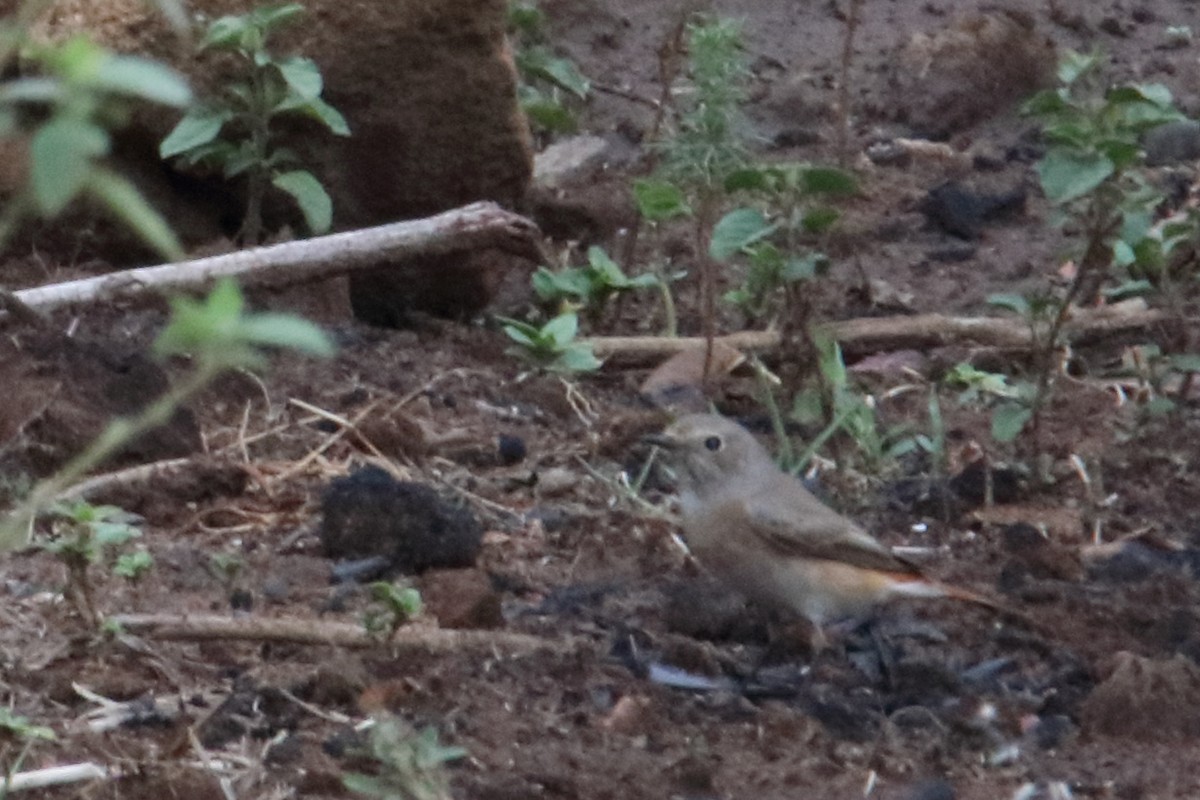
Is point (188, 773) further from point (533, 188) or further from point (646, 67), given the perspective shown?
point (646, 67)

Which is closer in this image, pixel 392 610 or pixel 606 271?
pixel 392 610

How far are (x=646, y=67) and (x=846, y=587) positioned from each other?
5.14 meters

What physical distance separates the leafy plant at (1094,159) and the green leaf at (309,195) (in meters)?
1.97

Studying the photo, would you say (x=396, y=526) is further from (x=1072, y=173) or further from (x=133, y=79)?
(x=133, y=79)

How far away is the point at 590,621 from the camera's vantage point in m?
4.50

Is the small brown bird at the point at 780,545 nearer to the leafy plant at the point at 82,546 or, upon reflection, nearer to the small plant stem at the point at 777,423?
the small plant stem at the point at 777,423

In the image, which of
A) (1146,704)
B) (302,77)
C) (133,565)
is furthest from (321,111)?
(1146,704)

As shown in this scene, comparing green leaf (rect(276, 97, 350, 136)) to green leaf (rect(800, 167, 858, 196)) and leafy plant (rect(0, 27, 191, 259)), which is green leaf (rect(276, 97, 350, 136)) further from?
leafy plant (rect(0, 27, 191, 259))

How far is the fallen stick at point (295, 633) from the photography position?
161 inches

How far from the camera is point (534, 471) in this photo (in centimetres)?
554

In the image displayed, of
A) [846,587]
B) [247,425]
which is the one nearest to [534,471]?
[247,425]

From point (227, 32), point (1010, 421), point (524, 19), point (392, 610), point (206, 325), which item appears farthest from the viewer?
point (524, 19)

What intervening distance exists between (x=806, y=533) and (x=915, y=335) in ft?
6.12

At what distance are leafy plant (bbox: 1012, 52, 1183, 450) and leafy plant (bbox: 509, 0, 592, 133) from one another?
255cm
